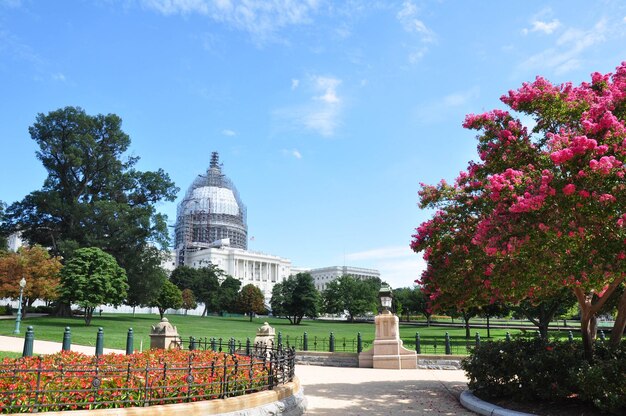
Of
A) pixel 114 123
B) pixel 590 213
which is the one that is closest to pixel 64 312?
pixel 114 123

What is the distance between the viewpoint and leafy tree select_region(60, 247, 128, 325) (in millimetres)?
46000

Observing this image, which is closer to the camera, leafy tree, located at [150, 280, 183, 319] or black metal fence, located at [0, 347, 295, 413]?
black metal fence, located at [0, 347, 295, 413]

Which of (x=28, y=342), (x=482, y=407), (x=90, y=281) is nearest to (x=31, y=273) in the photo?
(x=90, y=281)

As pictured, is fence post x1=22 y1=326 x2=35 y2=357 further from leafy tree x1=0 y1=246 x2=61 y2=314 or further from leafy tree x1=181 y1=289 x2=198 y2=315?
leafy tree x1=181 y1=289 x2=198 y2=315

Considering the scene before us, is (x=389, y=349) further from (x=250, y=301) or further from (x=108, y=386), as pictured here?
(x=250, y=301)

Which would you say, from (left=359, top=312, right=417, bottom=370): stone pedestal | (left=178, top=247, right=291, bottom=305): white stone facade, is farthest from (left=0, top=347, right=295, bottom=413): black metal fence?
(left=178, top=247, right=291, bottom=305): white stone facade

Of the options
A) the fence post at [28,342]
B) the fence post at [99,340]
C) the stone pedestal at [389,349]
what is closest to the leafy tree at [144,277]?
the stone pedestal at [389,349]

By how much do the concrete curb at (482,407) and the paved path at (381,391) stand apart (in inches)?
7.4

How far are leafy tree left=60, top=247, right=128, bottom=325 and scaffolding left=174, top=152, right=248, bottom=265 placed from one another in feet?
356

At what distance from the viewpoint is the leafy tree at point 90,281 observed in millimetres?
46000

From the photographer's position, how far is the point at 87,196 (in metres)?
60.3

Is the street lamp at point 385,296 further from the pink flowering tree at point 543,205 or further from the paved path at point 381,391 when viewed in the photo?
the pink flowering tree at point 543,205

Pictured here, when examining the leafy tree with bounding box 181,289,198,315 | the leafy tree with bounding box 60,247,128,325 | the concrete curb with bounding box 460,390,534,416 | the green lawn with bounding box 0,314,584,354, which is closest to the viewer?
the concrete curb with bounding box 460,390,534,416

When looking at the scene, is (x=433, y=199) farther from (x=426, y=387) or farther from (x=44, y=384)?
(x=44, y=384)
